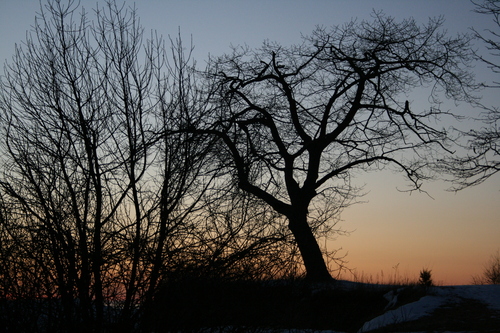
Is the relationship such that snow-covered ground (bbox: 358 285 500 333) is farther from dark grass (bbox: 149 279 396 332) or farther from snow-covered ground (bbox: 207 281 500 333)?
dark grass (bbox: 149 279 396 332)

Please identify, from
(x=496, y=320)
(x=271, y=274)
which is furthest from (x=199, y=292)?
(x=496, y=320)

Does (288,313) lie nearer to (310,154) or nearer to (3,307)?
(3,307)

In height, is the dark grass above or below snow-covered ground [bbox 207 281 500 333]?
above

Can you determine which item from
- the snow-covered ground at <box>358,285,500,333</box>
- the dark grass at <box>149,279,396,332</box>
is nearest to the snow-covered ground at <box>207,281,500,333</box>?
the snow-covered ground at <box>358,285,500,333</box>

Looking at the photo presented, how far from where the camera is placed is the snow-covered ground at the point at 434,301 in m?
9.56

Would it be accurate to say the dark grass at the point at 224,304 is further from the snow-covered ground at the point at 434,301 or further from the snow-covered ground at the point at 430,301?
the snow-covered ground at the point at 434,301

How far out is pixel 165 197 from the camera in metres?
5.39

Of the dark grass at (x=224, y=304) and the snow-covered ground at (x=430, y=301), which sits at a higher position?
the dark grass at (x=224, y=304)

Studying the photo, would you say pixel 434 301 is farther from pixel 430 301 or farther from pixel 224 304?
pixel 224 304

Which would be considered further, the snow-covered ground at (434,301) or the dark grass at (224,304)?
the snow-covered ground at (434,301)

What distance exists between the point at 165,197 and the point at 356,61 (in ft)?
40.2

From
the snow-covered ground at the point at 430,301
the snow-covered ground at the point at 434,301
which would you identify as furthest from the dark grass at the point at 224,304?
the snow-covered ground at the point at 434,301

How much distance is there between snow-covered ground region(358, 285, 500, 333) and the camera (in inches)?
376

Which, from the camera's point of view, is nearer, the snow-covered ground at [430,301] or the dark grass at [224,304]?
the dark grass at [224,304]
